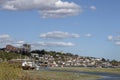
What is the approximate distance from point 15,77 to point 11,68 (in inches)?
29.1

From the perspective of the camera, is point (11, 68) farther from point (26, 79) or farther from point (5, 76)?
point (26, 79)

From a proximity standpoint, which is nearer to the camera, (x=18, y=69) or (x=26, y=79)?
(x=18, y=69)

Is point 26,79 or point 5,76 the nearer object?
point 5,76

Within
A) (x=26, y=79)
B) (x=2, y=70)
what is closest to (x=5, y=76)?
(x=2, y=70)

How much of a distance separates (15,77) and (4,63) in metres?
1.73

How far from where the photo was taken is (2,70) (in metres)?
30.8

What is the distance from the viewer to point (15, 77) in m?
31.3

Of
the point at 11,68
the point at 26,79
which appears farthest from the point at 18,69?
the point at 26,79

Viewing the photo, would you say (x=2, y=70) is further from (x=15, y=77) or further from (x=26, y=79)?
(x=26, y=79)

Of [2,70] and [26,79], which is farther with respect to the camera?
[26,79]

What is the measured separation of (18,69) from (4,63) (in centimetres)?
131

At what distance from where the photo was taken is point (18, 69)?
31.9 m

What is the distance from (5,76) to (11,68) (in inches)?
37.6

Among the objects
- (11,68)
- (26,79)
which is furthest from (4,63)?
(26,79)
